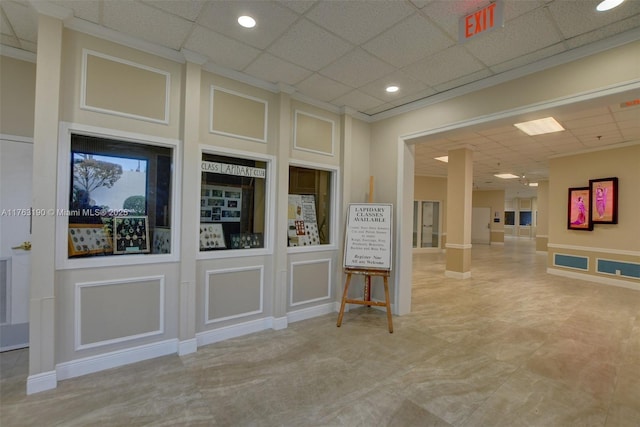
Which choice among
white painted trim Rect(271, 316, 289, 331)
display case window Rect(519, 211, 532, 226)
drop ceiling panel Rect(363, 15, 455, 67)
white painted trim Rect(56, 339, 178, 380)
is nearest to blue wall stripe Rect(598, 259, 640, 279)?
drop ceiling panel Rect(363, 15, 455, 67)

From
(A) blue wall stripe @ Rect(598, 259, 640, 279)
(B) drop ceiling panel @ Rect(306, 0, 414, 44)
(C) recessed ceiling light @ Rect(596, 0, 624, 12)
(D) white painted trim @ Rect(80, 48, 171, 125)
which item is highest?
(B) drop ceiling panel @ Rect(306, 0, 414, 44)

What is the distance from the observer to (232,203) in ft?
12.6

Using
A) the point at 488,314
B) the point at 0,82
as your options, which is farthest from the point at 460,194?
the point at 0,82

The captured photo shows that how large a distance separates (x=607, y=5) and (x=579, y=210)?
264 inches

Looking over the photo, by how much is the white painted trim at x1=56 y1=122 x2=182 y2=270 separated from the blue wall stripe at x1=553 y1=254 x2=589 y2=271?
29.6ft

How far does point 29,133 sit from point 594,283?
10516 mm

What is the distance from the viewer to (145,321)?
3.05m

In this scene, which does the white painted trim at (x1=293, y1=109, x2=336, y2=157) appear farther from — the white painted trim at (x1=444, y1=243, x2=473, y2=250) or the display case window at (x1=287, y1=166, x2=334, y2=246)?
the white painted trim at (x1=444, y1=243, x2=473, y2=250)

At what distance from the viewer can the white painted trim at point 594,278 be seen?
654cm

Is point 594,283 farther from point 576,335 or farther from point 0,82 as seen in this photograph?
point 0,82

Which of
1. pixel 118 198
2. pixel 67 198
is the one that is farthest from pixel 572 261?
pixel 67 198

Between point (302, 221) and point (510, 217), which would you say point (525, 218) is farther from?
point (302, 221)

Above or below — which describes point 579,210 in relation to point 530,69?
below

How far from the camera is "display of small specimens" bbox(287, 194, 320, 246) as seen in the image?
4.40 metres
